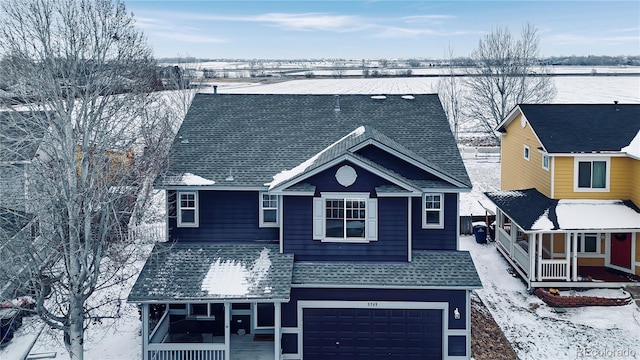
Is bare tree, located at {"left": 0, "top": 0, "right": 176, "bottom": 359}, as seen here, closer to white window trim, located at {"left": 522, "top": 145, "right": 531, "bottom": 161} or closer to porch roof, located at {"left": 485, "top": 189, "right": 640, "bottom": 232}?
porch roof, located at {"left": 485, "top": 189, "right": 640, "bottom": 232}

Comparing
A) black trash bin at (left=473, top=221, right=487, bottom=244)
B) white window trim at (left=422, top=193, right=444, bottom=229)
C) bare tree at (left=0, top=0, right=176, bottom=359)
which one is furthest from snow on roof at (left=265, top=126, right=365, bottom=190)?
black trash bin at (left=473, top=221, right=487, bottom=244)

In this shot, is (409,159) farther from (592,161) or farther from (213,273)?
(592,161)

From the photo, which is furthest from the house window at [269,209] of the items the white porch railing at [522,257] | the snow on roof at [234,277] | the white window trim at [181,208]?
the white porch railing at [522,257]

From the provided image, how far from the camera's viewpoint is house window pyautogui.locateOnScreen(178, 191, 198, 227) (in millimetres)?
18844

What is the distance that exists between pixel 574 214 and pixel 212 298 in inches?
573

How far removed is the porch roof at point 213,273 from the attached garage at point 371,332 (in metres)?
1.68

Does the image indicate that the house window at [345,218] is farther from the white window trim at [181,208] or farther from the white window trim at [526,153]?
the white window trim at [526,153]

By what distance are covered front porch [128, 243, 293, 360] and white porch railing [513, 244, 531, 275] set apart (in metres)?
10.5

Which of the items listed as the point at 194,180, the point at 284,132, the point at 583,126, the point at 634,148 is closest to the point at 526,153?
the point at 583,126

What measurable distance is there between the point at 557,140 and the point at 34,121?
19286mm

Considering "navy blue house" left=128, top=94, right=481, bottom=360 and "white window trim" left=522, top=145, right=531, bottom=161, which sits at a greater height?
"white window trim" left=522, top=145, right=531, bottom=161

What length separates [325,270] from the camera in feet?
57.2

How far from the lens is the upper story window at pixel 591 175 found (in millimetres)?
23500

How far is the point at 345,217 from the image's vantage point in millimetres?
17688
